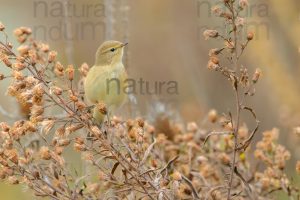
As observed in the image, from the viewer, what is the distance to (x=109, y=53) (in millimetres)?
3318

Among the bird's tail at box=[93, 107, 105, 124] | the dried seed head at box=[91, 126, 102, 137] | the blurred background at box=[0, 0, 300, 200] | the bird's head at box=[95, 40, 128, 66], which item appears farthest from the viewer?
the blurred background at box=[0, 0, 300, 200]

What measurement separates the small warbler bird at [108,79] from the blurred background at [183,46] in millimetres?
1187

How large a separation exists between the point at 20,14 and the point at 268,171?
16.5ft

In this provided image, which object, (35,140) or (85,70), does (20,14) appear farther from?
(85,70)

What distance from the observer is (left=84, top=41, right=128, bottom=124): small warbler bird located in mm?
2977

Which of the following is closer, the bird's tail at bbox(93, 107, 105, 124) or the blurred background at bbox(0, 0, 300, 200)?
the bird's tail at bbox(93, 107, 105, 124)

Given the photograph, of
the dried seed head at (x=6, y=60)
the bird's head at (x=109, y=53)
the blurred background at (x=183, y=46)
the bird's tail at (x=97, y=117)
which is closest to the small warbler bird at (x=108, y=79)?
the bird's head at (x=109, y=53)

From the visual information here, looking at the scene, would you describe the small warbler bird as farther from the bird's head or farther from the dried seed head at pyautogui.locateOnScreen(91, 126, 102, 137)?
the dried seed head at pyautogui.locateOnScreen(91, 126, 102, 137)

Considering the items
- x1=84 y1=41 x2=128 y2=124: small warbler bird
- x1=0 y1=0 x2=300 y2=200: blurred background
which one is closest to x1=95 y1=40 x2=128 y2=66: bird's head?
x1=84 y1=41 x2=128 y2=124: small warbler bird

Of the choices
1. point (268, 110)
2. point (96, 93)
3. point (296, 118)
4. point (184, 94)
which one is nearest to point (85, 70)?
point (96, 93)

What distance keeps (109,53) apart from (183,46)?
3.01 meters

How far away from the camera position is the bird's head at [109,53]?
3.29 meters

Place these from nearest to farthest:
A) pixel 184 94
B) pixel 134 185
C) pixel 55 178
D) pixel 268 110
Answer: pixel 134 185, pixel 55 178, pixel 268 110, pixel 184 94

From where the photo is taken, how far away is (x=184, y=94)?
6.68 m
